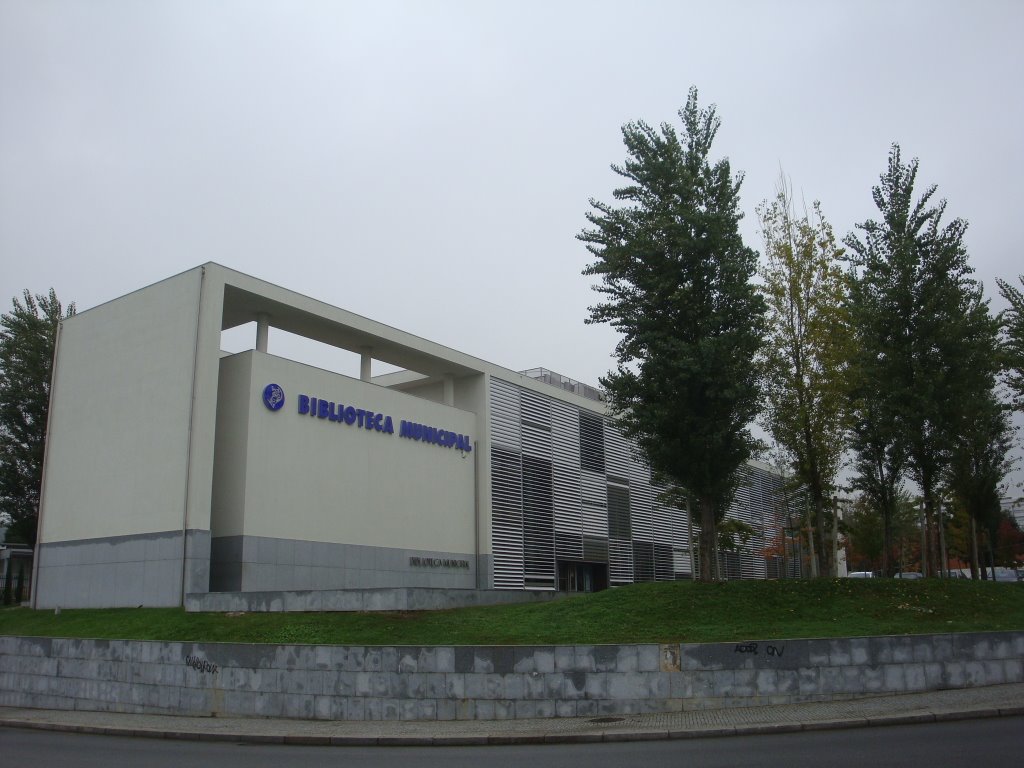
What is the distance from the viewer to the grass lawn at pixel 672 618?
60.1 ft

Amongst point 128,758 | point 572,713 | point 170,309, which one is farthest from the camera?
point 170,309

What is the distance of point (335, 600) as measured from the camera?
24.1 metres

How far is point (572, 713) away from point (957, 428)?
16.5 m

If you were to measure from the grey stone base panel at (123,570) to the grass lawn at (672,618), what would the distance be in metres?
2.75

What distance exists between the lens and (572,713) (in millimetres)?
15805

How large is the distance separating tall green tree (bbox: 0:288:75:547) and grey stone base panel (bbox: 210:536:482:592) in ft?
60.3

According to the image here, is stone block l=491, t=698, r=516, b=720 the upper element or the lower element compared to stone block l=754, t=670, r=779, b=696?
lower

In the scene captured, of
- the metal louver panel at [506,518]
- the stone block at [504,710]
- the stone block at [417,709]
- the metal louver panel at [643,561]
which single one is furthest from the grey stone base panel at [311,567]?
the metal louver panel at [643,561]

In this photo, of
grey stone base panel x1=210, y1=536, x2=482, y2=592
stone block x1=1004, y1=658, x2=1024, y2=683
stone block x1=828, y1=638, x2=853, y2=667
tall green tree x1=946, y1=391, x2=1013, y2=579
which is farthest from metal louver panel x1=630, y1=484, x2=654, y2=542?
stone block x1=828, y1=638, x2=853, y2=667

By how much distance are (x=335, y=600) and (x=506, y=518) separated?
16936 millimetres

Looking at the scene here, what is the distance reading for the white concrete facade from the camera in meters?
28.6

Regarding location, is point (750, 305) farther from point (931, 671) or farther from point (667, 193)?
point (931, 671)

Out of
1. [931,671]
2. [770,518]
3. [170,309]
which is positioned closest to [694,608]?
[931,671]

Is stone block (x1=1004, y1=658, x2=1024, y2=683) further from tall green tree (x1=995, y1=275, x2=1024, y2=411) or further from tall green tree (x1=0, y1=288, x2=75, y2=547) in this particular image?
tall green tree (x1=0, y1=288, x2=75, y2=547)
